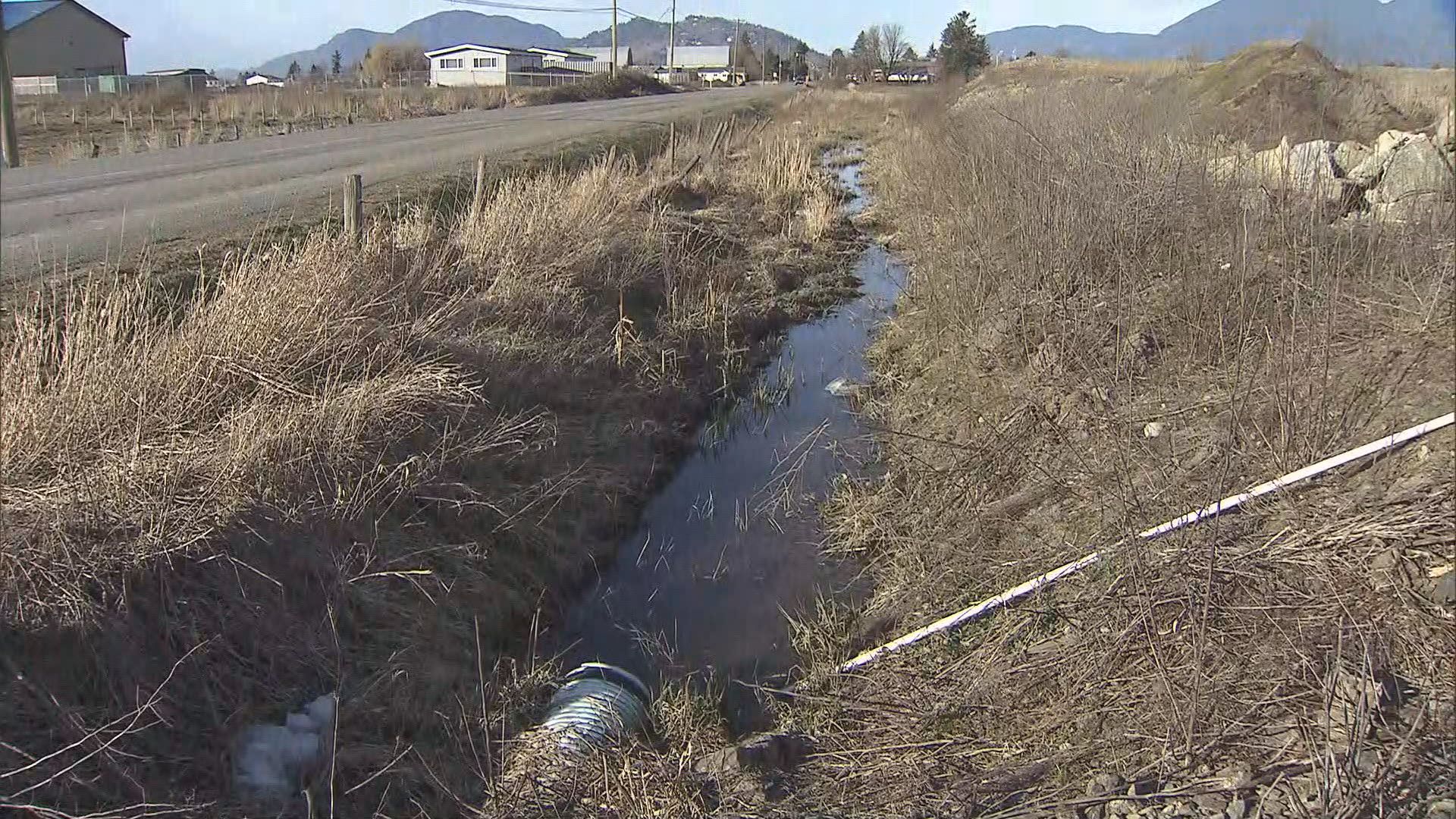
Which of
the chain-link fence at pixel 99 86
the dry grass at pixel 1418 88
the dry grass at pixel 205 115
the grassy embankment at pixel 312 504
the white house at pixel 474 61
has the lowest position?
the grassy embankment at pixel 312 504

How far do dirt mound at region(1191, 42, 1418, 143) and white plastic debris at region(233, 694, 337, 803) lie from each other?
23.0 feet

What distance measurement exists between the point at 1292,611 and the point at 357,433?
492 cm

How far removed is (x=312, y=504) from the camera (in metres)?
5.62

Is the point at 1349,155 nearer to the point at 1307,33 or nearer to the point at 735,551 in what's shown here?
the point at 1307,33

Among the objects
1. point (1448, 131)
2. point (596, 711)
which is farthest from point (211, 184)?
point (1448, 131)

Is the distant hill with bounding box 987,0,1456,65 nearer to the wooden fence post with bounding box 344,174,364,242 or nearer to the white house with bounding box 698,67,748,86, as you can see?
the wooden fence post with bounding box 344,174,364,242

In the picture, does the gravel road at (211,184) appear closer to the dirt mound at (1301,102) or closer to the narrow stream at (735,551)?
the narrow stream at (735,551)

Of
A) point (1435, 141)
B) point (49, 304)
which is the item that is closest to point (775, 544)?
point (1435, 141)

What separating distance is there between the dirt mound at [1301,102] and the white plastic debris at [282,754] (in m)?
7.01

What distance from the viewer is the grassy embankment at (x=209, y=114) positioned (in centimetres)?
2023

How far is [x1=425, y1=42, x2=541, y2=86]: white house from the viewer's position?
7069 centimetres

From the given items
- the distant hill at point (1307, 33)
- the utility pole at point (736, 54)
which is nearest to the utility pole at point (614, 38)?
the utility pole at point (736, 54)

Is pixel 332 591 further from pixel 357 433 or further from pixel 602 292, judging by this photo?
pixel 602 292

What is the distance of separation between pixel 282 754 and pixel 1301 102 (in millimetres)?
8621
